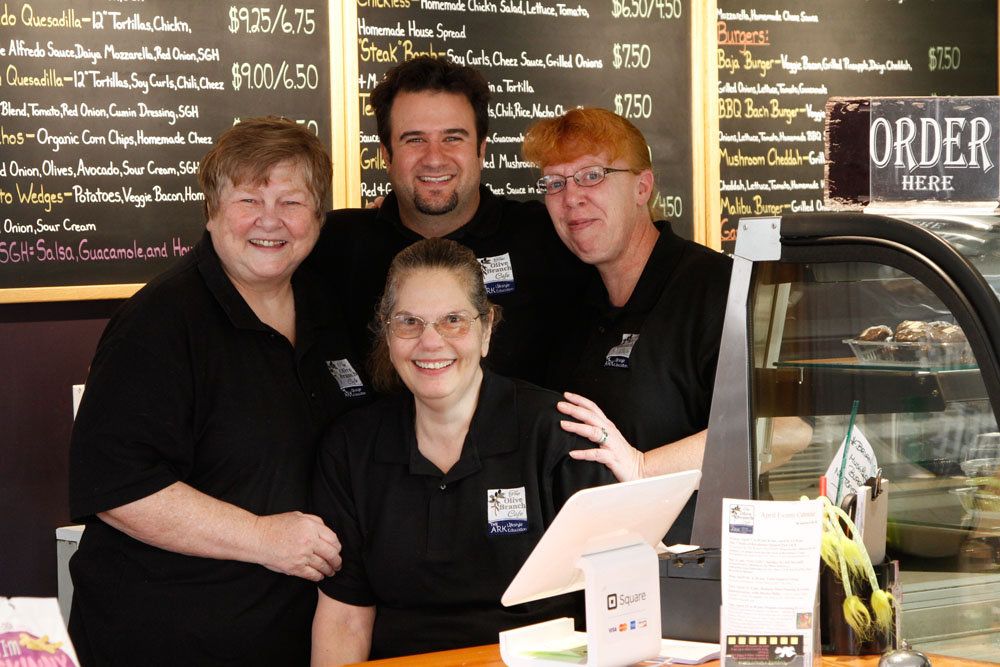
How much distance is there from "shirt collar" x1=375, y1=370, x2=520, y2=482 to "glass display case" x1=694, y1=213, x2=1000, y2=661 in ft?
1.87

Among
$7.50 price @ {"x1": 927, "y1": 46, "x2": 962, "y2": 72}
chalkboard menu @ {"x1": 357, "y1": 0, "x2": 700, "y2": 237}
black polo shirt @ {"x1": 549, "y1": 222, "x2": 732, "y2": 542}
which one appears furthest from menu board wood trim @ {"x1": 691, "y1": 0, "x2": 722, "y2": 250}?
black polo shirt @ {"x1": 549, "y1": 222, "x2": 732, "y2": 542}

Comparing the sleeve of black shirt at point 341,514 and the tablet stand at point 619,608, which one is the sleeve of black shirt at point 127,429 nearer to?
the sleeve of black shirt at point 341,514

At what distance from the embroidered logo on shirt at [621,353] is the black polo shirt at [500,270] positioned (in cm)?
31

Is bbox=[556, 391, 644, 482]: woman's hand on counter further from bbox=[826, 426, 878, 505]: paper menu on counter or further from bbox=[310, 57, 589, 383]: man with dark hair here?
bbox=[826, 426, 878, 505]: paper menu on counter

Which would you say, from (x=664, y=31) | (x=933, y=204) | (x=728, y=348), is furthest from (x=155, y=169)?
(x=933, y=204)

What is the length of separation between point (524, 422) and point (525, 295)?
1.95 ft

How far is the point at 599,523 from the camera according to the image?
5.84ft

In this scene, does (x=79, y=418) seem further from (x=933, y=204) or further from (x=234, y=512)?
(x=933, y=204)

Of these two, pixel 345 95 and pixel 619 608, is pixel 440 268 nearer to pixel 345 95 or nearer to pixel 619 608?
pixel 619 608

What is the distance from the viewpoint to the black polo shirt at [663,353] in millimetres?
2578

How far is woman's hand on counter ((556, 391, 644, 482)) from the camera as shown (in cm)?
235

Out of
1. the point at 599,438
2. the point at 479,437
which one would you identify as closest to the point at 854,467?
the point at 599,438

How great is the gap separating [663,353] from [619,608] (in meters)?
0.87

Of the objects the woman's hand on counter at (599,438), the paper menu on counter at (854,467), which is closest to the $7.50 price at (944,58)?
the woman's hand on counter at (599,438)
